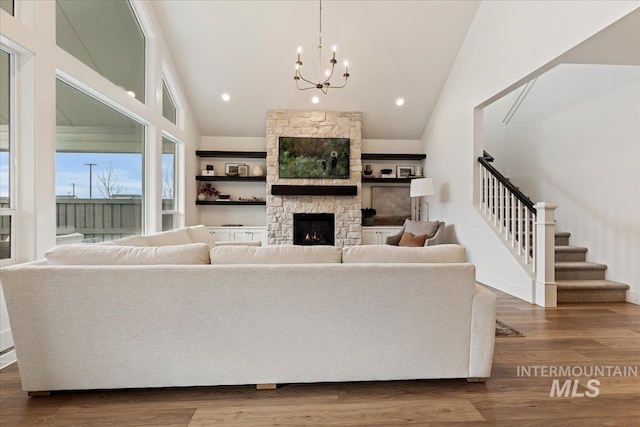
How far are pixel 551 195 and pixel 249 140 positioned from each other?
5502 millimetres

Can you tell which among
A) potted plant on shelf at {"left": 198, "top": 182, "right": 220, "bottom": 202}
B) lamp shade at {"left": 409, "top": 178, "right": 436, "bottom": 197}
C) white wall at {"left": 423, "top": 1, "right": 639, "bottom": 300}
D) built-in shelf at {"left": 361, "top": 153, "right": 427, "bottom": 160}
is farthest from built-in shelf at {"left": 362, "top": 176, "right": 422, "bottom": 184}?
potted plant on shelf at {"left": 198, "top": 182, "right": 220, "bottom": 202}

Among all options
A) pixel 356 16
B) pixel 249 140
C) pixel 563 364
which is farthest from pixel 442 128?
pixel 563 364

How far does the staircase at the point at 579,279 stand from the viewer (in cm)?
395

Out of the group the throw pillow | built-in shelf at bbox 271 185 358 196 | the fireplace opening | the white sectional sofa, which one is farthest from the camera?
the fireplace opening

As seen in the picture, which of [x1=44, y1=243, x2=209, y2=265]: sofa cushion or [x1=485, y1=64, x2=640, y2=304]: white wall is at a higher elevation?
[x1=485, y1=64, x2=640, y2=304]: white wall

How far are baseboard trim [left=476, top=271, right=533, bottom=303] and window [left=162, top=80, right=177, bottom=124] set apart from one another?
17.7ft

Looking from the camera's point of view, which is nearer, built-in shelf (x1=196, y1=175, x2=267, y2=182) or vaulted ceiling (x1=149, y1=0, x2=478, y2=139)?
vaulted ceiling (x1=149, y1=0, x2=478, y2=139)

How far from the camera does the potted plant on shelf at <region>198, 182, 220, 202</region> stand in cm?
717

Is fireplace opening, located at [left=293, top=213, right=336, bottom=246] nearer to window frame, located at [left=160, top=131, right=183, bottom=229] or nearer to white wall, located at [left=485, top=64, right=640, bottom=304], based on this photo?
window frame, located at [left=160, top=131, right=183, bottom=229]

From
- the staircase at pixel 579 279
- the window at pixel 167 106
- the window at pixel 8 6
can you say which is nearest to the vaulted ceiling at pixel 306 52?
the window at pixel 167 106

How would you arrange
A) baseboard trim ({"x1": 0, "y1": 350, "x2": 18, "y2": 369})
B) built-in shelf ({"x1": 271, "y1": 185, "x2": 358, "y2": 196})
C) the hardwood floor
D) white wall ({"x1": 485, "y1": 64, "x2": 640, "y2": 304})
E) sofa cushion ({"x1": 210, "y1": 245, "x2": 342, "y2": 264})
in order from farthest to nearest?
built-in shelf ({"x1": 271, "y1": 185, "x2": 358, "y2": 196}) < white wall ({"x1": 485, "y1": 64, "x2": 640, "y2": 304}) < baseboard trim ({"x1": 0, "y1": 350, "x2": 18, "y2": 369}) < sofa cushion ({"x1": 210, "y1": 245, "x2": 342, "y2": 264}) < the hardwood floor

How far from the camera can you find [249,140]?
24.4ft

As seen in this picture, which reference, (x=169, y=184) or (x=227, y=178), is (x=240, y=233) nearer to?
(x=227, y=178)

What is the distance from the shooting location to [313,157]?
6895 millimetres
